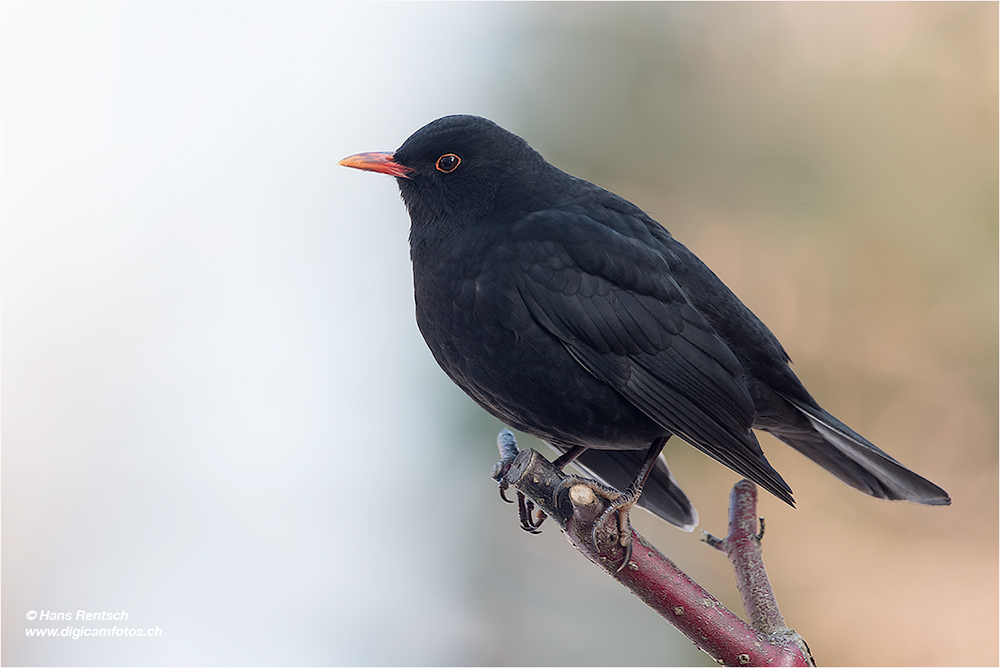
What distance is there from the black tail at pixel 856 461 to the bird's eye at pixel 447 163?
5.78ft

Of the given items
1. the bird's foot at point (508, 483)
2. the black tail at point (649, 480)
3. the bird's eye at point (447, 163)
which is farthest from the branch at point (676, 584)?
the bird's eye at point (447, 163)

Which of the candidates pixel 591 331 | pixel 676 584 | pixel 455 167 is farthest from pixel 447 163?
pixel 676 584

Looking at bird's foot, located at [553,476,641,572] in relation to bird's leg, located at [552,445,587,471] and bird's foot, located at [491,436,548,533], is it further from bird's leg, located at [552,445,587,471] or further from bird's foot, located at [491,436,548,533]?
bird's leg, located at [552,445,587,471]

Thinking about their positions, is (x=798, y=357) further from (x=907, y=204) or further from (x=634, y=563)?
(x=634, y=563)

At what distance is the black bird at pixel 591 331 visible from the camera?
3.37 meters

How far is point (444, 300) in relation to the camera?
11.4 ft

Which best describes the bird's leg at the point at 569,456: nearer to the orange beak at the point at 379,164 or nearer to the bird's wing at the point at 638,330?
the bird's wing at the point at 638,330

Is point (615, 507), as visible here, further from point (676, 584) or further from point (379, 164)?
point (379, 164)

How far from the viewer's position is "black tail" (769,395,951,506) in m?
3.63

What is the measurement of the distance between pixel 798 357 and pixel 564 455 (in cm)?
346

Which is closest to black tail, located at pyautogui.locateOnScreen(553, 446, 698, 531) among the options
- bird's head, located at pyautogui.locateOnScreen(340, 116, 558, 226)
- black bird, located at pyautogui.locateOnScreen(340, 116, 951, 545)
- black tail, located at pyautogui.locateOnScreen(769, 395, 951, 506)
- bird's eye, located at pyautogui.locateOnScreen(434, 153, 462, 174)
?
black bird, located at pyautogui.locateOnScreen(340, 116, 951, 545)

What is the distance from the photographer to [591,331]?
11.3 ft

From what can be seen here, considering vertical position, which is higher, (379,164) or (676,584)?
(379,164)

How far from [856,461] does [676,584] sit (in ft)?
4.00
